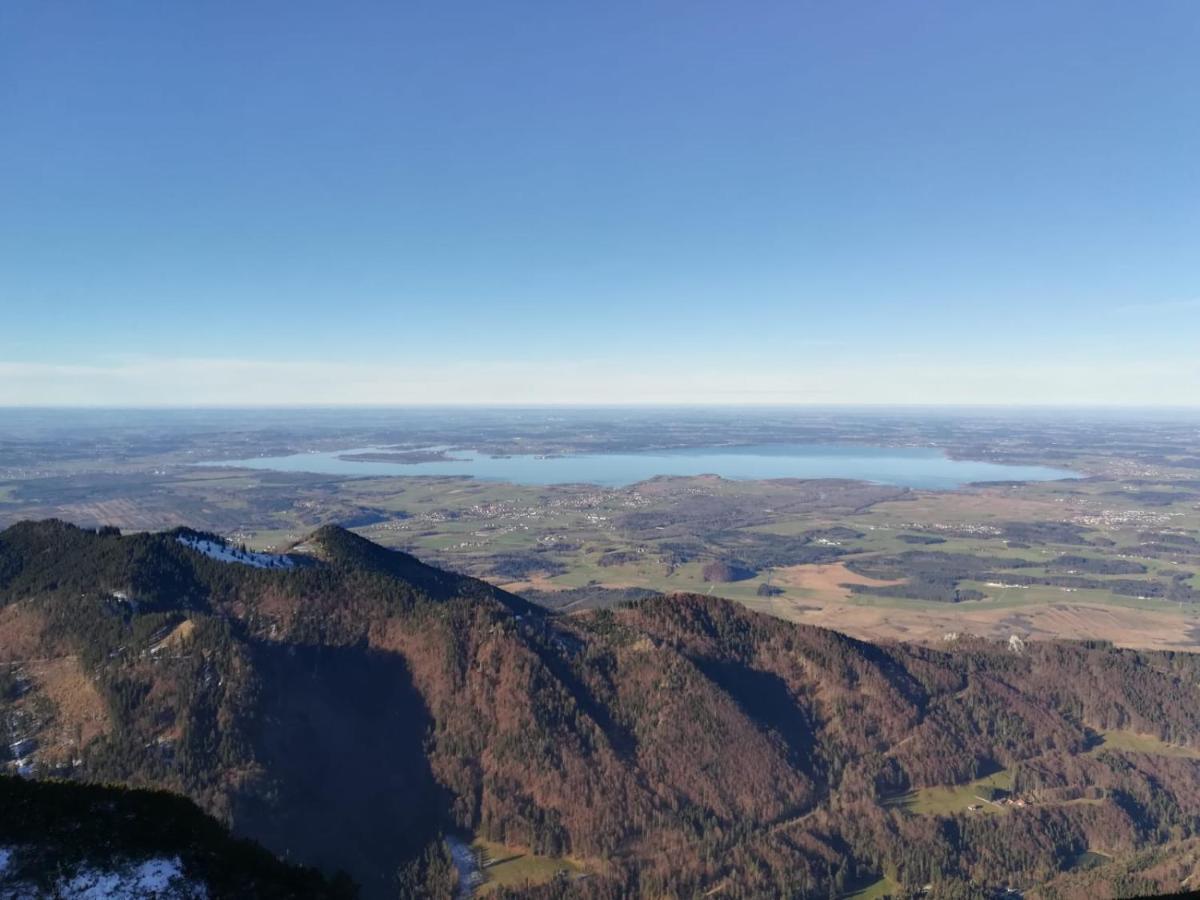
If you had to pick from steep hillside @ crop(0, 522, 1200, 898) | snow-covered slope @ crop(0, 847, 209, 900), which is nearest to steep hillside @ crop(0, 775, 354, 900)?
snow-covered slope @ crop(0, 847, 209, 900)

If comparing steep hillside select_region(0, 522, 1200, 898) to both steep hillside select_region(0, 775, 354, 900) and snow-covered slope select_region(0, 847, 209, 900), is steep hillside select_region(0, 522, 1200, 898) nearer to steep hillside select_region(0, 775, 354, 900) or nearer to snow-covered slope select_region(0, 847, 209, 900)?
steep hillside select_region(0, 775, 354, 900)

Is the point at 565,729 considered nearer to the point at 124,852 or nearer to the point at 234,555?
the point at 124,852

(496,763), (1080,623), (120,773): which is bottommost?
(1080,623)

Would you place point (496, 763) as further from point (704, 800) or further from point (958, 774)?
point (958, 774)

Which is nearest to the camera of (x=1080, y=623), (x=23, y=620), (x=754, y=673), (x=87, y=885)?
(x=87, y=885)

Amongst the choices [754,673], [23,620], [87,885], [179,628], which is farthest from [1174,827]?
[23,620]

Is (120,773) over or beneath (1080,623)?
over
